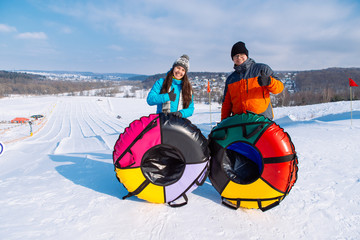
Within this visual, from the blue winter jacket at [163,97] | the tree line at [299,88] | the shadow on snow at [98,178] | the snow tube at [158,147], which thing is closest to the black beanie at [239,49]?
the blue winter jacket at [163,97]

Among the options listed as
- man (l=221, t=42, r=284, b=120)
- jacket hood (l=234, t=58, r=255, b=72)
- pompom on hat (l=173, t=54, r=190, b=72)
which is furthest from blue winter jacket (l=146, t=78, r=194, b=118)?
jacket hood (l=234, t=58, r=255, b=72)

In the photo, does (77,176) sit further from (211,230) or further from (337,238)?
(337,238)

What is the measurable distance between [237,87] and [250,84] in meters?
0.18

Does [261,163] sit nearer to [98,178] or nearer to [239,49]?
[239,49]

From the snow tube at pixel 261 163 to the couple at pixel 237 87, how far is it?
493 millimetres

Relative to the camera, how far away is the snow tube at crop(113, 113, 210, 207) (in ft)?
7.07

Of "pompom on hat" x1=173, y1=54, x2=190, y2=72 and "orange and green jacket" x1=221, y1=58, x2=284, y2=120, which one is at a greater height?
"pompom on hat" x1=173, y1=54, x2=190, y2=72

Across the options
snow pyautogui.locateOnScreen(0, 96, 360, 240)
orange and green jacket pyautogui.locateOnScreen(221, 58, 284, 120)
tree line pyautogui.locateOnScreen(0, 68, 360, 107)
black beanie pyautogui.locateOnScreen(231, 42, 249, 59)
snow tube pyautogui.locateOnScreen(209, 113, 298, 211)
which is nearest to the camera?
snow pyautogui.locateOnScreen(0, 96, 360, 240)

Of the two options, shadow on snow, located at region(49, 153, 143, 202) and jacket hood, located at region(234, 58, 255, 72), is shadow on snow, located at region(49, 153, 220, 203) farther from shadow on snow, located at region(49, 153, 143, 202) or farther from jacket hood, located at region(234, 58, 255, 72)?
jacket hood, located at region(234, 58, 255, 72)

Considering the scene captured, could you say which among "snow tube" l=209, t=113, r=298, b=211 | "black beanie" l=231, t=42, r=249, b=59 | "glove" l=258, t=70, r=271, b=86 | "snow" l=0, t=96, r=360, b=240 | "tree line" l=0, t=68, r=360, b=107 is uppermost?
"tree line" l=0, t=68, r=360, b=107

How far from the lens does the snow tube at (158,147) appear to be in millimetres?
2154

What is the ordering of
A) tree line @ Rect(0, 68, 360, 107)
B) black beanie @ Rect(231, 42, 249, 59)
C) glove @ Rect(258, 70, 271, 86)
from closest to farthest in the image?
glove @ Rect(258, 70, 271, 86), black beanie @ Rect(231, 42, 249, 59), tree line @ Rect(0, 68, 360, 107)

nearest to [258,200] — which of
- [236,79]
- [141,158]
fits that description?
[141,158]

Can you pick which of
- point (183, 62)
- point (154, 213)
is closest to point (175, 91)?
point (183, 62)
